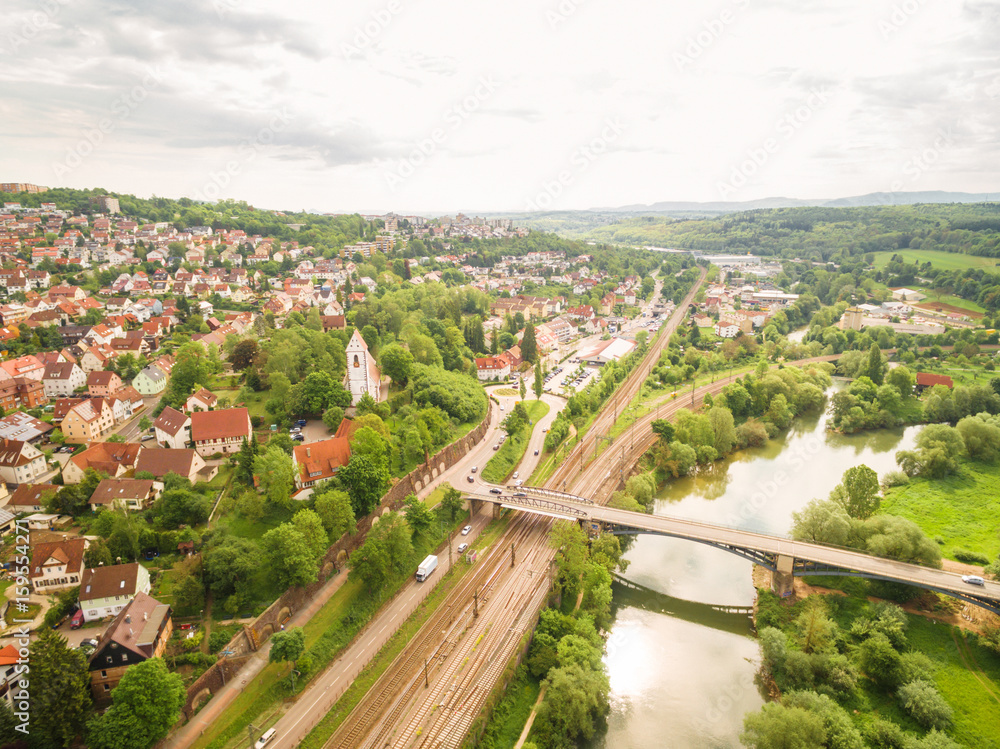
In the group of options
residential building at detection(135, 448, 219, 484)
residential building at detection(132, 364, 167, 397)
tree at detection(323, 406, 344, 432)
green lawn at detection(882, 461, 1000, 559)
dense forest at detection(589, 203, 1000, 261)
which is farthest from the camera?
dense forest at detection(589, 203, 1000, 261)

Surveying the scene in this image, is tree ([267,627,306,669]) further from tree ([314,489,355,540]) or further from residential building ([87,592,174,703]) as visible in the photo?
tree ([314,489,355,540])

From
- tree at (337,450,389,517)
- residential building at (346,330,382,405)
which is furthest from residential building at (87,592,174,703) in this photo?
residential building at (346,330,382,405)

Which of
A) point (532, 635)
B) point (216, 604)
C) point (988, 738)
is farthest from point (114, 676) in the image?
point (988, 738)

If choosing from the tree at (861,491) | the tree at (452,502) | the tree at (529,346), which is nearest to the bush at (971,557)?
the tree at (861,491)

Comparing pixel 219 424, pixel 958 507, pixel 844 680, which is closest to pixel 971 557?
pixel 958 507

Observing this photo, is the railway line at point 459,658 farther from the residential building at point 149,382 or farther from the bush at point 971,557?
the residential building at point 149,382

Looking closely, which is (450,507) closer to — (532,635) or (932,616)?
(532,635)
